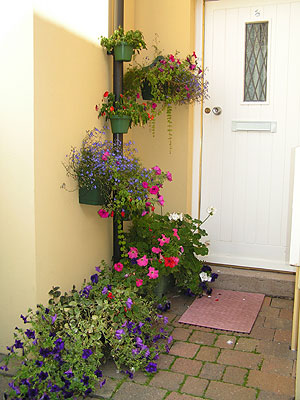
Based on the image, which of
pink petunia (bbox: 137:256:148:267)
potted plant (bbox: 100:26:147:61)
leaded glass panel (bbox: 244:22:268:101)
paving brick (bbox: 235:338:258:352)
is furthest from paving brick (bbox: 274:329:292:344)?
potted plant (bbox: 100:26:147:61)

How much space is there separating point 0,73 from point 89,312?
4.95 feet

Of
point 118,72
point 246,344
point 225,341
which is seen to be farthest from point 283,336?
point 118,72

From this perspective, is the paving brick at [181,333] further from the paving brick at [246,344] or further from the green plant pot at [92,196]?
the green plant pot at [92,196]

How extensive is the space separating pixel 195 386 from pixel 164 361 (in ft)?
1.06

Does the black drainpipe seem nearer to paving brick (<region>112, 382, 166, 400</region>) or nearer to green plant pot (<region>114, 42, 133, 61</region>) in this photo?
green plant pot (<region>114, 42, 133, 61</region>)

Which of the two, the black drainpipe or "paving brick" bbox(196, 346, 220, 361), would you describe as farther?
the black drainpipe

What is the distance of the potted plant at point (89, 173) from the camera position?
3361mm

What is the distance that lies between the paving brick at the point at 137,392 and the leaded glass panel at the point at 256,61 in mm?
2547

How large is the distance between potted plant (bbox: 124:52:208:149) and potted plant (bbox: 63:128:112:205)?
79 centimetres

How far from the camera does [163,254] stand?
3756 millimetres

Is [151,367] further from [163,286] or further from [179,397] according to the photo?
[163,286]

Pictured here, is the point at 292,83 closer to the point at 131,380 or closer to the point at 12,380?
the point at 131,380

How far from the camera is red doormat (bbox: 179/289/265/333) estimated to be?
11.8ft

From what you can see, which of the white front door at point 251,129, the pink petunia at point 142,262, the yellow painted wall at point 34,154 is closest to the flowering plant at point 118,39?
the yellow painted wall at point 34,154
